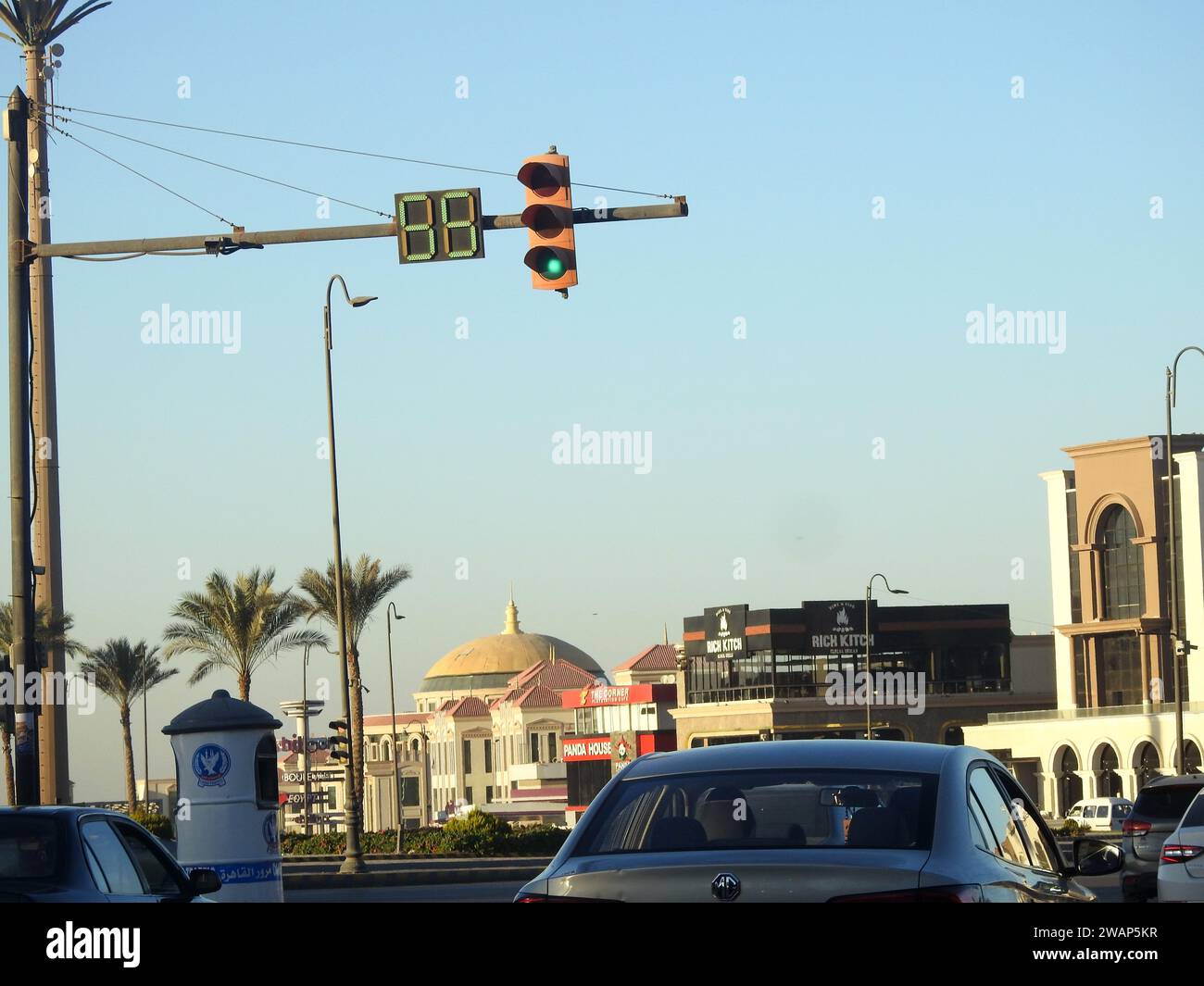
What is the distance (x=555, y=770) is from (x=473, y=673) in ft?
131

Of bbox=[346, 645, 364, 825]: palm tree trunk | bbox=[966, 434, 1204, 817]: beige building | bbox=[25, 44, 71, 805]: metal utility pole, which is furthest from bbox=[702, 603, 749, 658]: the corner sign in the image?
bbox=[25, 44, 71, 805]: metal utility pole

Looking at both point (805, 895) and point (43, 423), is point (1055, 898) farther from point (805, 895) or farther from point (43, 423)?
point (43, 423)

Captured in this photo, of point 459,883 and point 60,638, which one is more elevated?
point 60,638

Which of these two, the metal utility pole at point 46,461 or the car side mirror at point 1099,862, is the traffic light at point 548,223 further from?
the metal utility pole at point 46,461

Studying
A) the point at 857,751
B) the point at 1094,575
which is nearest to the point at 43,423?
the point at 857,751

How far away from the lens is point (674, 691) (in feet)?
345

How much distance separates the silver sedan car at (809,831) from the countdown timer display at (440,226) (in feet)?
26.7

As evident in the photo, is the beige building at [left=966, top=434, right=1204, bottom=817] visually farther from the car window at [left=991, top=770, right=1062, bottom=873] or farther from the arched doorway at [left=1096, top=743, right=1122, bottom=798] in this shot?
the car window at [left=991, top=770, right=1062, bottom=873]

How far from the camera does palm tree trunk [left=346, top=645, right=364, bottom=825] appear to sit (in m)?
42.9

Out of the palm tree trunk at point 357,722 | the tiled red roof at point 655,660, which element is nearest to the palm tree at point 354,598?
the palm tree trunk at point 357,722

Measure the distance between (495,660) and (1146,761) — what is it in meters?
96.5

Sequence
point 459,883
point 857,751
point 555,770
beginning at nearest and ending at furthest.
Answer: point 857,751 → point 459,883 → point 555,770

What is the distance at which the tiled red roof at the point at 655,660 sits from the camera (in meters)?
119
